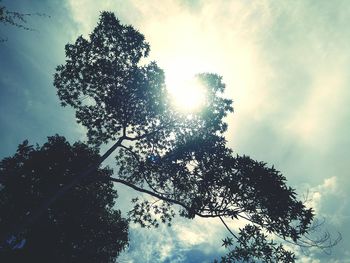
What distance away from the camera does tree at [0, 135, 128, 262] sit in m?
28.0

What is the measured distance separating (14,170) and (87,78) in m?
16.3

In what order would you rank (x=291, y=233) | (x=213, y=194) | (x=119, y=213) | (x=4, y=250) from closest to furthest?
(x=291, y=233)
(x=213, y=194)
(x=4, y=250)
(x=119, y=213)

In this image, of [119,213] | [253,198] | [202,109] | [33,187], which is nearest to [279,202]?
[253,198]

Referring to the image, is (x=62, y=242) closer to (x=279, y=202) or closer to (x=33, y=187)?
(x=33, y=187)

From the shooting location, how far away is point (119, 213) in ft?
109

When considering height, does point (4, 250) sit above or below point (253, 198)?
Answer: below

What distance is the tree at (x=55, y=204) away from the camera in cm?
2800

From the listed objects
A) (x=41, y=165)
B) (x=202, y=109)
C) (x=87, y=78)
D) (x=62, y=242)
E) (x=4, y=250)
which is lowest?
(x=4, y=250)

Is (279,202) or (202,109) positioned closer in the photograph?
(279,202)

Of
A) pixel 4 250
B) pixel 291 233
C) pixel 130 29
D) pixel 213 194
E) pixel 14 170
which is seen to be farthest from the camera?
pixel 14 170

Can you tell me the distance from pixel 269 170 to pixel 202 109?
7.81 meters

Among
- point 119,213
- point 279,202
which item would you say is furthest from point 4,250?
point 279,202

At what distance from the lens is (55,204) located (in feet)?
91.9

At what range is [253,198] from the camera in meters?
14.7
